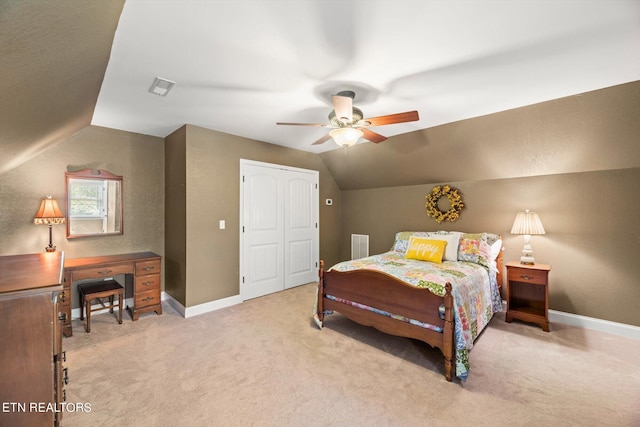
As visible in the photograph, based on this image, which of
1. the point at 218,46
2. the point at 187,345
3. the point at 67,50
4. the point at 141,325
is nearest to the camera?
the point at 67,50

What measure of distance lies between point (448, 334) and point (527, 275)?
1.69 m

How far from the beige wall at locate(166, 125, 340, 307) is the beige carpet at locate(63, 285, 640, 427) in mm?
584

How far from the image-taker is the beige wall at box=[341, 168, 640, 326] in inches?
116

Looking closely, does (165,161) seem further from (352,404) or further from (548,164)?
(548,164)

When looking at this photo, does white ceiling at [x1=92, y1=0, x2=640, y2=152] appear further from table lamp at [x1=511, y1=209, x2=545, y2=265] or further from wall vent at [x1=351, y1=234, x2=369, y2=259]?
wall vent at [x1=351, y1=234, x2=369, y2=259]

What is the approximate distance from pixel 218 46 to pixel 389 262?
2814mm

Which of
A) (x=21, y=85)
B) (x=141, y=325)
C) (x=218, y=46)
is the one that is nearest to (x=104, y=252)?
(x=141, y=325)

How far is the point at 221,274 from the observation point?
382 centimetres

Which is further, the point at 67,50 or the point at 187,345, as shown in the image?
the point at 187,345

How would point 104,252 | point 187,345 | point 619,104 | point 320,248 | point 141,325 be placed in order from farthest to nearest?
point 320,248 < point 104,252 < point 141,325 < point 187,345 < point 619,104

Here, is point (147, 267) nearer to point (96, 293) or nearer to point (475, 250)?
point (96, 293)

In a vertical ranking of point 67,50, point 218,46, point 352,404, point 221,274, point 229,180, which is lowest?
point 352,404

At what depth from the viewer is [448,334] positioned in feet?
7.24

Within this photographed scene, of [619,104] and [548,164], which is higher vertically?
[619,104]
